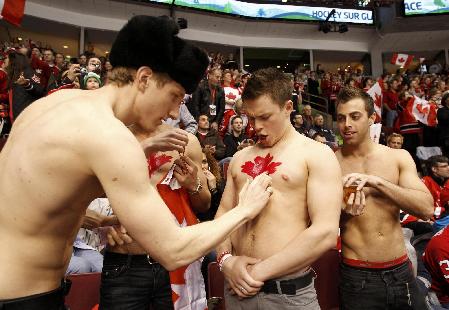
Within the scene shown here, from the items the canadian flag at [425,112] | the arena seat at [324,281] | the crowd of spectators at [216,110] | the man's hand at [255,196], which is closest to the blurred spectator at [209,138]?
the crowd of spectators at [216,110]

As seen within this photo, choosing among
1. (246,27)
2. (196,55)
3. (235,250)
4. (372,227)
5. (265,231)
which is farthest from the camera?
(246,27)

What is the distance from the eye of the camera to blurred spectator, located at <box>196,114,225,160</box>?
21.5ft

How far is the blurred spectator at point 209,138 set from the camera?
21.5 ft

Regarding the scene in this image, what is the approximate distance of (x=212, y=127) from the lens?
6906 millimetres

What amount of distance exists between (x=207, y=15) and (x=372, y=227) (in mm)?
15773

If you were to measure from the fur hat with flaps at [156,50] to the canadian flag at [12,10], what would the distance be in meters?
5.17

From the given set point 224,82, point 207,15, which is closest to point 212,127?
point 224,82

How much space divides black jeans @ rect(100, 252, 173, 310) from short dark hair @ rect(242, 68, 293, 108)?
1083 millimetres

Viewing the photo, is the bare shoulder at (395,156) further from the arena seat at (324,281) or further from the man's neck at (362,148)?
the arena seat at (324,281)

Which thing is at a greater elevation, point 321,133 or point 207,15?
point 207,15

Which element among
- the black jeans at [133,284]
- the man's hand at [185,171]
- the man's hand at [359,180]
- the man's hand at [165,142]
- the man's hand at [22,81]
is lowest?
the black jeans at [133,284]

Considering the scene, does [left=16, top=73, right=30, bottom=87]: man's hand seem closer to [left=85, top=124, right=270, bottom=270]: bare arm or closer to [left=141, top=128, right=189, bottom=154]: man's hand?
[left=141, top=128, right=189, bottom=154]: man's hand

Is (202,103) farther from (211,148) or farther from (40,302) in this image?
(40,302)

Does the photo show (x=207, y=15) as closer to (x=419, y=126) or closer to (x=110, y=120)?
(x=419, y=126)
